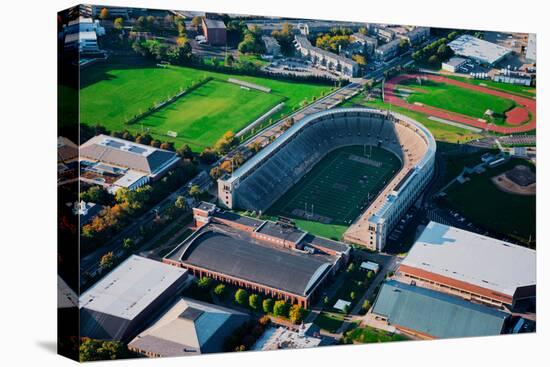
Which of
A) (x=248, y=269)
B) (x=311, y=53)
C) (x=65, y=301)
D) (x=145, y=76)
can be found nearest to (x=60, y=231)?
(x=65, y=301)

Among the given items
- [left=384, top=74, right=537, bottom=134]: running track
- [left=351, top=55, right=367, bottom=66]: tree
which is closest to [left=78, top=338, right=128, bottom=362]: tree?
[left=351, top=55, right=367, bottom=66]: tree

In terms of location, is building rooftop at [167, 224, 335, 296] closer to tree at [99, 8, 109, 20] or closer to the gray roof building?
the gray roof building

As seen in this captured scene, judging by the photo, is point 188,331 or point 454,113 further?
point 454,113

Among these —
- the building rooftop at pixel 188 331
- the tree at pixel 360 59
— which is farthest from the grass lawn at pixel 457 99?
the building rooftop at pixel 188 331

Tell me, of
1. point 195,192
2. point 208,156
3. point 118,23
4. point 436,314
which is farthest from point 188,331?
point 118,23

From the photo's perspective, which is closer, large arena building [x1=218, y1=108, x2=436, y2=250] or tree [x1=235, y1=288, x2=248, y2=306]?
tree [x1=235, y1=288, x2=248, y2=306]

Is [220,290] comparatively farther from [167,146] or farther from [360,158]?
[360,158]

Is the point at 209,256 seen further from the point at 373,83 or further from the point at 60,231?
the point at 373,83
